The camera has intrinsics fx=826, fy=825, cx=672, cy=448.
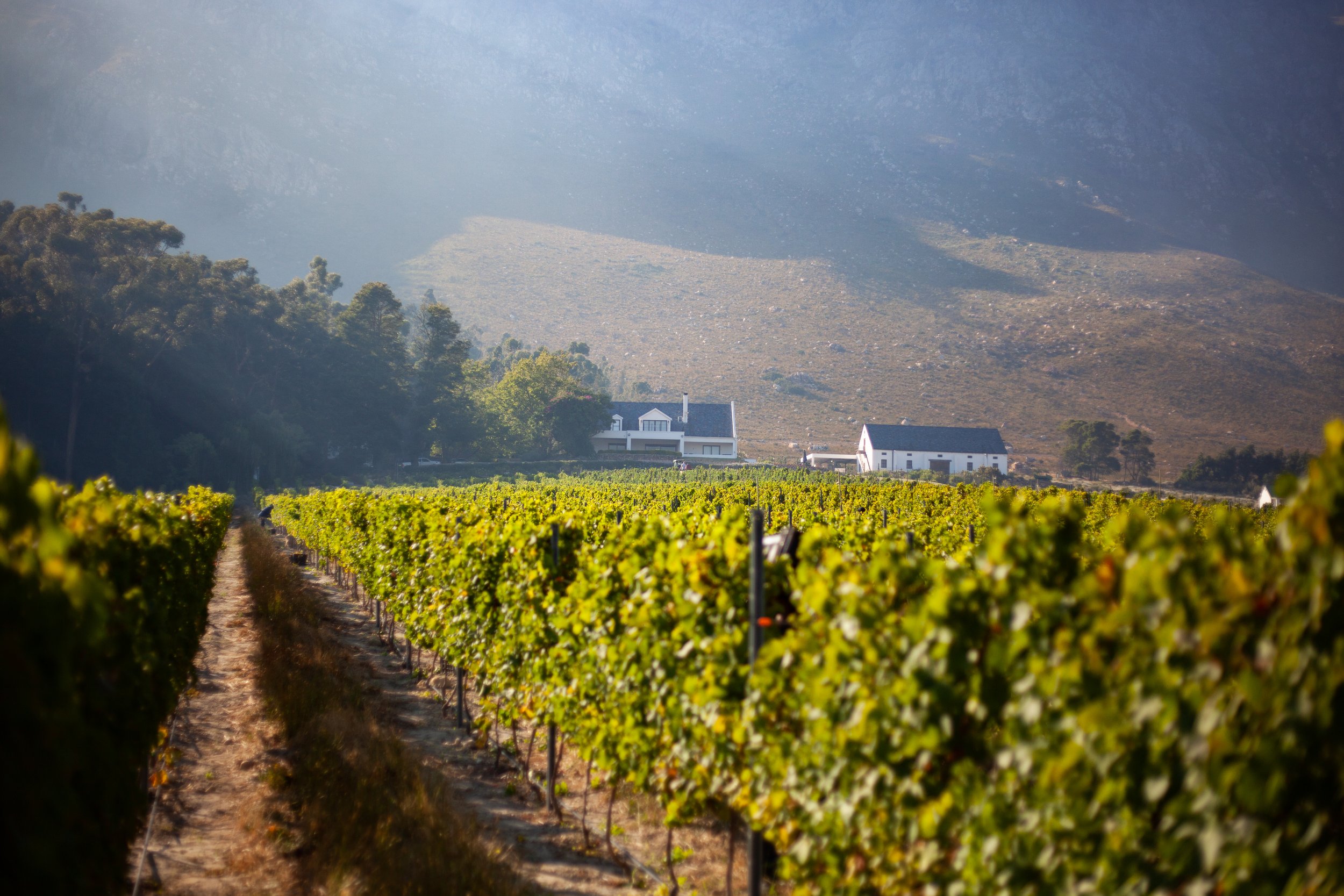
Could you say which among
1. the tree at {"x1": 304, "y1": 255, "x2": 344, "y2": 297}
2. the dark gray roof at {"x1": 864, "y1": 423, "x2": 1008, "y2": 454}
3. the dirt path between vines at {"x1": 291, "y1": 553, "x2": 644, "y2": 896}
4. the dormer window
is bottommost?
the dirt path between vines at {"x1": 291, "y1": 553, "x2": 644, "y2": 896}

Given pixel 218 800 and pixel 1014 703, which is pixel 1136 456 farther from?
pixel 1014 703

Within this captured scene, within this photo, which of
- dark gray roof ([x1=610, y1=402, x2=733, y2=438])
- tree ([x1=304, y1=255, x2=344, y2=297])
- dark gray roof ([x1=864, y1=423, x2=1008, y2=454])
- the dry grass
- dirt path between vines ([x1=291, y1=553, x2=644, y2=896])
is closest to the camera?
the dry grass

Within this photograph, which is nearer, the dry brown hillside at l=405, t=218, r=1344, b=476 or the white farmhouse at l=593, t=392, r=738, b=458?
the white farmhouse at l=593, t=392, r=738, b=458

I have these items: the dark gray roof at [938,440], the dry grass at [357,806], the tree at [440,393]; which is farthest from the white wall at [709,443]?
the dry grass at [357,806]

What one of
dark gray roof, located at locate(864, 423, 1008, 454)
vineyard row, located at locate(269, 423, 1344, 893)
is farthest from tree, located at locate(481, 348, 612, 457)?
vineyard row, located at locate(269, 423, 1344, 893)

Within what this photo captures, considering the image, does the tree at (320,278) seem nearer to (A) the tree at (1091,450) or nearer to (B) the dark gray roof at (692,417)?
→ (B) the dark gray roof at (692,417)

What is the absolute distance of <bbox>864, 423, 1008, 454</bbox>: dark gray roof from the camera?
80.8 m

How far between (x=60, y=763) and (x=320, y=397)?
73.1m

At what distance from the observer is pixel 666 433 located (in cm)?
9119

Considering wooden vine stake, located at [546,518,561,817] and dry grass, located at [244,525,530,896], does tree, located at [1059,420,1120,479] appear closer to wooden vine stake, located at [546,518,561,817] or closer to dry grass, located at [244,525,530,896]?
wooden vine stake, located at [546,518,561,817]

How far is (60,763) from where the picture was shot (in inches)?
81.3

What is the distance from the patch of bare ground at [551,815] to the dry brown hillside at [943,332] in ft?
275

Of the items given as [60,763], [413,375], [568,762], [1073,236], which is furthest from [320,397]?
[1073,236]

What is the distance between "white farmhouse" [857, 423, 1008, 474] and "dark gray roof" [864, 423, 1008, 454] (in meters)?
0.05
